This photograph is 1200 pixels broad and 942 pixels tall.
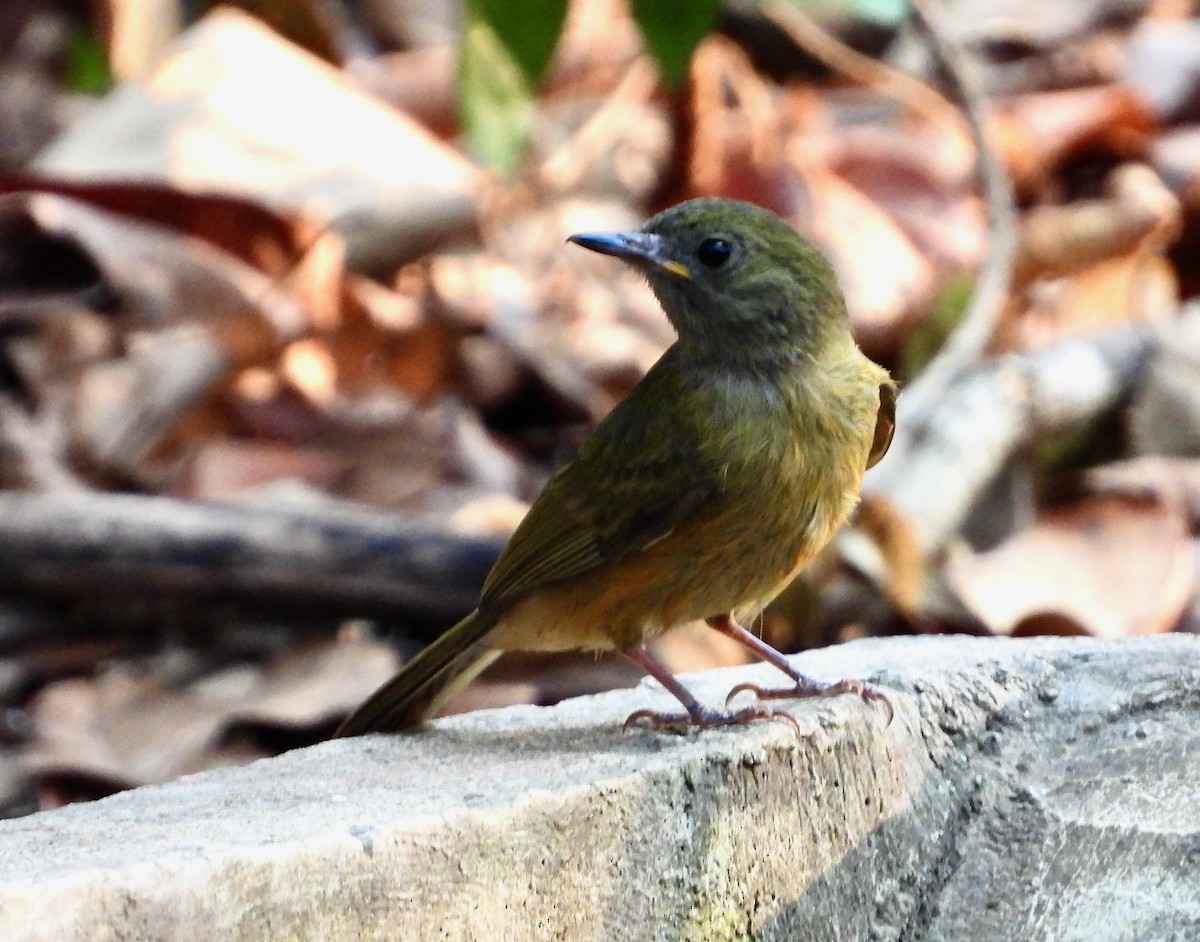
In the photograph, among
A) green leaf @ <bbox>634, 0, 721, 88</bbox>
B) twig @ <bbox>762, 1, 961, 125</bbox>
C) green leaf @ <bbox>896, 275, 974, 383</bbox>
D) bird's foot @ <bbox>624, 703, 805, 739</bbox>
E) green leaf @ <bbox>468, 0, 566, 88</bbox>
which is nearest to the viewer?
bird's foot @ <bbox>624, 703, 805, 739</bbox>

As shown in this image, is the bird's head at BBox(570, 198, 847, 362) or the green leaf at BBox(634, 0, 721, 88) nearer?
the bird's head at BBox(570, 198, 847, 362)

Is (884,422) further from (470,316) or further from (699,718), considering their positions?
(470,316)

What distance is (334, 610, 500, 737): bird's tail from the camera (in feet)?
12.1

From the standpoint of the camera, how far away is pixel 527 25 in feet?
14.0

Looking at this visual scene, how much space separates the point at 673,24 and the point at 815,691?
1.75 metres

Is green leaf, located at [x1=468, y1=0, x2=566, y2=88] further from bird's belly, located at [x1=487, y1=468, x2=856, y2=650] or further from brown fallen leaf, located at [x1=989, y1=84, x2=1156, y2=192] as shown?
brown fallen leaf, located at [x1=989, y1=84, x2=1156, y2=192]

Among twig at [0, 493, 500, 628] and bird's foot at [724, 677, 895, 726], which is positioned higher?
bird's foot at [724, 677, 895, 726]

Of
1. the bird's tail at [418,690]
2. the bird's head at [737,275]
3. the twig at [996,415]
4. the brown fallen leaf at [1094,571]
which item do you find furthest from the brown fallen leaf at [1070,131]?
the bird's tail at [418,690]

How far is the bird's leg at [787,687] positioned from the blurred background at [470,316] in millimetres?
1003

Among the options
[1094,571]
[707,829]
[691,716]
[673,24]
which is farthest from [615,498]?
→ [1094,571]

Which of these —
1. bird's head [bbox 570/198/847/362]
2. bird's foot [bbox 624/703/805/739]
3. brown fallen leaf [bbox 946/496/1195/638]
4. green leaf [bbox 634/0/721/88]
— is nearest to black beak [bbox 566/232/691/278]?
bird's head [bbox 570/198/847/362]

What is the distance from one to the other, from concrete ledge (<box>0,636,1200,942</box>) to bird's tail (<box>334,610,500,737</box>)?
0.09 m

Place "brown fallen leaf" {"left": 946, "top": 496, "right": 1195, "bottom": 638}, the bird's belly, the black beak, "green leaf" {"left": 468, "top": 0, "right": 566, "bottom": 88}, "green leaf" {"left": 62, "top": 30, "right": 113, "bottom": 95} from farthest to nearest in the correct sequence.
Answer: "green leaf" {"left": 62, "top": 30, "right": 113, "bottom": 95} → "brown fallen leaf" {"left": 946, "top": 496, "right": 1195, "bottom": 638} → "green leaf" {"left": 468, "top": 0, "right": 566, "bottom": 88} → the black beak → the bird's belly

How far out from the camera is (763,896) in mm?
3016
